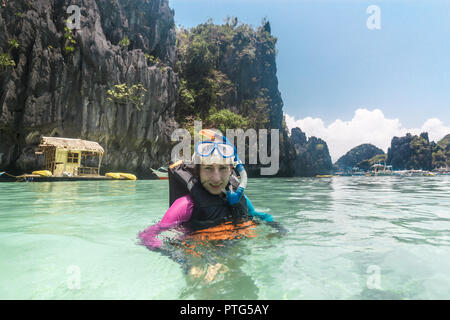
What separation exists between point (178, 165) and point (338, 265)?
6.09ft

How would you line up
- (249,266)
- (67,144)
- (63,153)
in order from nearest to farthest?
(249,266) < (67,144) < (63,153)

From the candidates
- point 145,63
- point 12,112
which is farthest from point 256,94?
point 12,112

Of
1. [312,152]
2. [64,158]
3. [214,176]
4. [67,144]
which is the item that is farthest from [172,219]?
[312,152]

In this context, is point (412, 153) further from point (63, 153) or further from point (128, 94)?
point (63, 153)

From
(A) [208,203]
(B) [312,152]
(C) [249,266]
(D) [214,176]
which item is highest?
(B) [312,152]

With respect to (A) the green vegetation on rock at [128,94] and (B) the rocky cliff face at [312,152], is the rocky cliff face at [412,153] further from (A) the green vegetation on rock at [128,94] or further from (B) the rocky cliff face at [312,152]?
(A) the green vegetation on rock at [128,94]

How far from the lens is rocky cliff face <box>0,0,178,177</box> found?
19562 millimetres

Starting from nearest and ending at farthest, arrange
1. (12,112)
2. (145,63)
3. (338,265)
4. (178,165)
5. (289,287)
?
(289,287) → (338,265) → (178,165) → (12,112) → (145,63)

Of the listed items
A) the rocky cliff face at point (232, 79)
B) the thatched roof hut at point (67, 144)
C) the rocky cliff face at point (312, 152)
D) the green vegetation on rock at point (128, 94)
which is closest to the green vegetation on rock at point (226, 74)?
the rocky cliff face at point (232, 79)

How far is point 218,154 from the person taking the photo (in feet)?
8.14

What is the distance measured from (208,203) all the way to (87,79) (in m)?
24.4

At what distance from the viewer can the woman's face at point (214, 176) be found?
251cm
